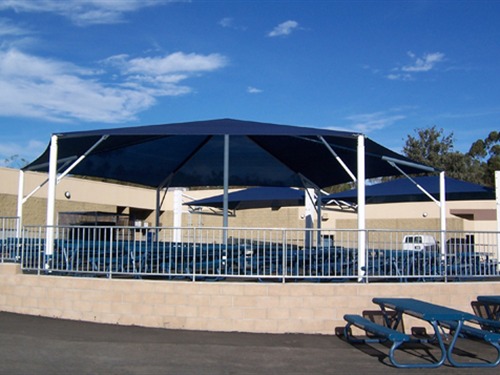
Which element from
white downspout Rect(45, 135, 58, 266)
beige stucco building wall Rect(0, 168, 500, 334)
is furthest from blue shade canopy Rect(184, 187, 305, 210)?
beige stucco building wall Rect(0, 168, 500, 334)

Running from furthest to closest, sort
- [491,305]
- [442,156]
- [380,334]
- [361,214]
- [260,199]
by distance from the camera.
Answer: [442,156]
[260,199]
[361,214]
[491,305]
[380,334]

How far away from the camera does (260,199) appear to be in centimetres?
1956

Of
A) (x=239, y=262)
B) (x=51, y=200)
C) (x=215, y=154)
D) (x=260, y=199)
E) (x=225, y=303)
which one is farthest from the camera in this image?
(x=260, y=199)

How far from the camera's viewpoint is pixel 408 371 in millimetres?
6992

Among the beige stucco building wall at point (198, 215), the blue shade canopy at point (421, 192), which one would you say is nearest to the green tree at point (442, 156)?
the beige stucco building wall at point (198, 215)

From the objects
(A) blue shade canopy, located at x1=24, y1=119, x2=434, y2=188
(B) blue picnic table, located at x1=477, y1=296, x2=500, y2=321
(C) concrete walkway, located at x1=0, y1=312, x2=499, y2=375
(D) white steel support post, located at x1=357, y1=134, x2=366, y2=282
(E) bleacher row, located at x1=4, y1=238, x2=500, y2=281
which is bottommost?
(C) concrete walkway, located at x1=0, y1=312, x2=499, y2=375

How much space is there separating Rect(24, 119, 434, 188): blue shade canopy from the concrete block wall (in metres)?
2.77

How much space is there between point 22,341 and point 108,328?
4.72ft

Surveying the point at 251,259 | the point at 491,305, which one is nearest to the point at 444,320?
the point at 491,305

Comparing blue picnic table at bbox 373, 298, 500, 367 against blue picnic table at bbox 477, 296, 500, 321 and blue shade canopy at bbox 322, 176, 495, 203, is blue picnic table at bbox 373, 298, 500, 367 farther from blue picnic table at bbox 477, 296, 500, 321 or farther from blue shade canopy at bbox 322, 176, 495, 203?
blue shade canopy at bbox 322, 176, 495, 203

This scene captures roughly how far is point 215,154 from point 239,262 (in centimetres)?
688

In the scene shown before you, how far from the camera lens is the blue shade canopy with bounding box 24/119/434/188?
428 inches

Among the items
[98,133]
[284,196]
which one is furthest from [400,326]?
[284,196]

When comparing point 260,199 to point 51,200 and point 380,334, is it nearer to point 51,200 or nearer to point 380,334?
point 51,200
